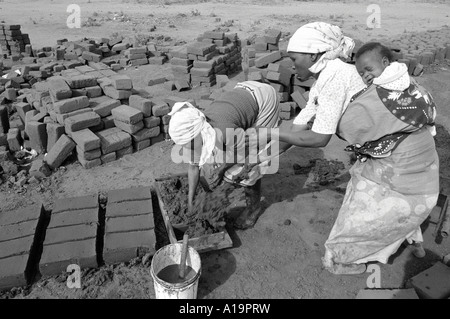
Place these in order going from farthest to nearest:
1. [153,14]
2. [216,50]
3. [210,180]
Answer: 1. [153,14]
2. [216,50]
3. [210,180]

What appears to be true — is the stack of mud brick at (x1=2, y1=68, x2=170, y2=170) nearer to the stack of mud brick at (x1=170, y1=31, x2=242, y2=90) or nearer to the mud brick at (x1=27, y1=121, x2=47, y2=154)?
the mud brick at (x1=27, y1=121, x2=47, y2=154)

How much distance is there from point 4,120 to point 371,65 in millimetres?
6301

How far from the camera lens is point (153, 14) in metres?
20.3

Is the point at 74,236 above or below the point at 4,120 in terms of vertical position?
below

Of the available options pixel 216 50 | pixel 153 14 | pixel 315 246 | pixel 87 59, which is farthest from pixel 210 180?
pixel 153 14

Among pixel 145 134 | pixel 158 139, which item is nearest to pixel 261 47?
pixel 158 139

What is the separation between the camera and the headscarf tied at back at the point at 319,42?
283 cm

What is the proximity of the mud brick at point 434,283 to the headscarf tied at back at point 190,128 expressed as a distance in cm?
212

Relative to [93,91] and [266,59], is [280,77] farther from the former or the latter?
[93,91]

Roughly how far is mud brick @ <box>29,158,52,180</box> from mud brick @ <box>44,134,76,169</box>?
0.35 ft

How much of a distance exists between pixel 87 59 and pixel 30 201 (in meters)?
6.73

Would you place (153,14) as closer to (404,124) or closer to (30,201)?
(30,201)

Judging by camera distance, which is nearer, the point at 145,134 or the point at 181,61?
the point at 145,134

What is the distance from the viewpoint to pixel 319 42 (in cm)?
283
